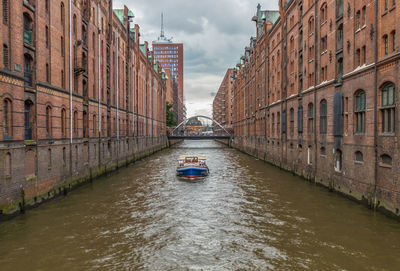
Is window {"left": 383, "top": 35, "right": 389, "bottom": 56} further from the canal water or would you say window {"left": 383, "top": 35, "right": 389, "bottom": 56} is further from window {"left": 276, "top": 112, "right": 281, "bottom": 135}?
window {"left": 276, "top": 112, "right": 281, "bottom": 135}

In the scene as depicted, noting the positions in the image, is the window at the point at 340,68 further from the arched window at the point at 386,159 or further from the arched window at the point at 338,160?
the arched window at the point at 386,159

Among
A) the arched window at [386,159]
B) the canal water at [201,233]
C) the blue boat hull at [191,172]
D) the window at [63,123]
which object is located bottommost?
the canal water at [201,233]

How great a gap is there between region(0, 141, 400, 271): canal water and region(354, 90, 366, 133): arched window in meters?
4.23

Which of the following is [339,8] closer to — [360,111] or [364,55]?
[364,55]

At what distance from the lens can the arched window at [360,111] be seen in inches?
644

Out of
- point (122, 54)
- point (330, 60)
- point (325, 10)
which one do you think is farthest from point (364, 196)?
point (122, 54)

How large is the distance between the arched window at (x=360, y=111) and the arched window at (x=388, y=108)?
1814mm

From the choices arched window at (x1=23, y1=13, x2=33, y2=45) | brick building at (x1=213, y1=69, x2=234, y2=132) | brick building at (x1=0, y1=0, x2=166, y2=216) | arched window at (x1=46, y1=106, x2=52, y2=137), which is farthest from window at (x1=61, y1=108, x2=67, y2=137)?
brick building at (x1=213, y1=69, x2=234, y2=132)

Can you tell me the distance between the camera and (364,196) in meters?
15.5

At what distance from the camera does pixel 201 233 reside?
12.5 m

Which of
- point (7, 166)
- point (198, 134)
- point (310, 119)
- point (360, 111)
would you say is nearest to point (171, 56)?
point (198, 134)

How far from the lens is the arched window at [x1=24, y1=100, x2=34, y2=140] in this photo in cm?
1623

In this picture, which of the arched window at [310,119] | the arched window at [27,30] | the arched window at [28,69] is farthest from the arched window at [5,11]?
the arched window at [310,119]

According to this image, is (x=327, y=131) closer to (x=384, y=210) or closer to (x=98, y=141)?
(x=384, y=210)
